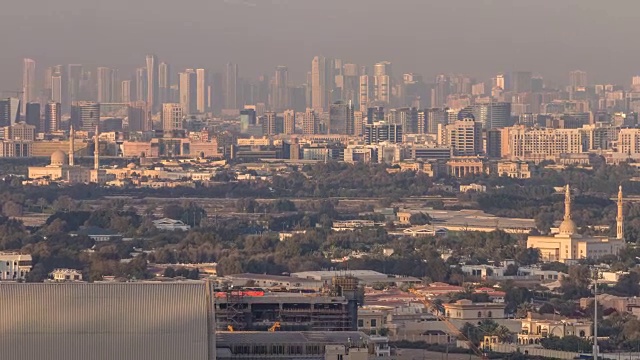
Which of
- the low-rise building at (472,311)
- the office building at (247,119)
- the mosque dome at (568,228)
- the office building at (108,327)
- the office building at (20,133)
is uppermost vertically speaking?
the office building at (247,119)

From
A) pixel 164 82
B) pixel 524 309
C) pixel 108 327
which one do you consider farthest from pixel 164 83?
pixel 108 327

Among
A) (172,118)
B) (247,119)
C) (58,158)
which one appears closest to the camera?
(58,158)

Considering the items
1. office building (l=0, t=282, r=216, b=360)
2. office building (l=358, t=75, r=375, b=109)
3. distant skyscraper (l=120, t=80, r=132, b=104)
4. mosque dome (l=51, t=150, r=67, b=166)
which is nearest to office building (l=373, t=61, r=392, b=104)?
office building (l=358, t=75, r=375, b=109)

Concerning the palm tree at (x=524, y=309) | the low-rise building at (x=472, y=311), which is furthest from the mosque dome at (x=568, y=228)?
the low-rise building at (x=472, y=311)

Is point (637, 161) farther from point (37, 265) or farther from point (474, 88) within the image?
point (37, 265)

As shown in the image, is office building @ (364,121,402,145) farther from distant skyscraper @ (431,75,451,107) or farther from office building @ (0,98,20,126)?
office building @ (0,98,20,126)

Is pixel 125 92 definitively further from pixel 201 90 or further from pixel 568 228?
pixel 568 228

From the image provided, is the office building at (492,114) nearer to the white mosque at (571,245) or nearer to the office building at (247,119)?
the office building at (247,119)
